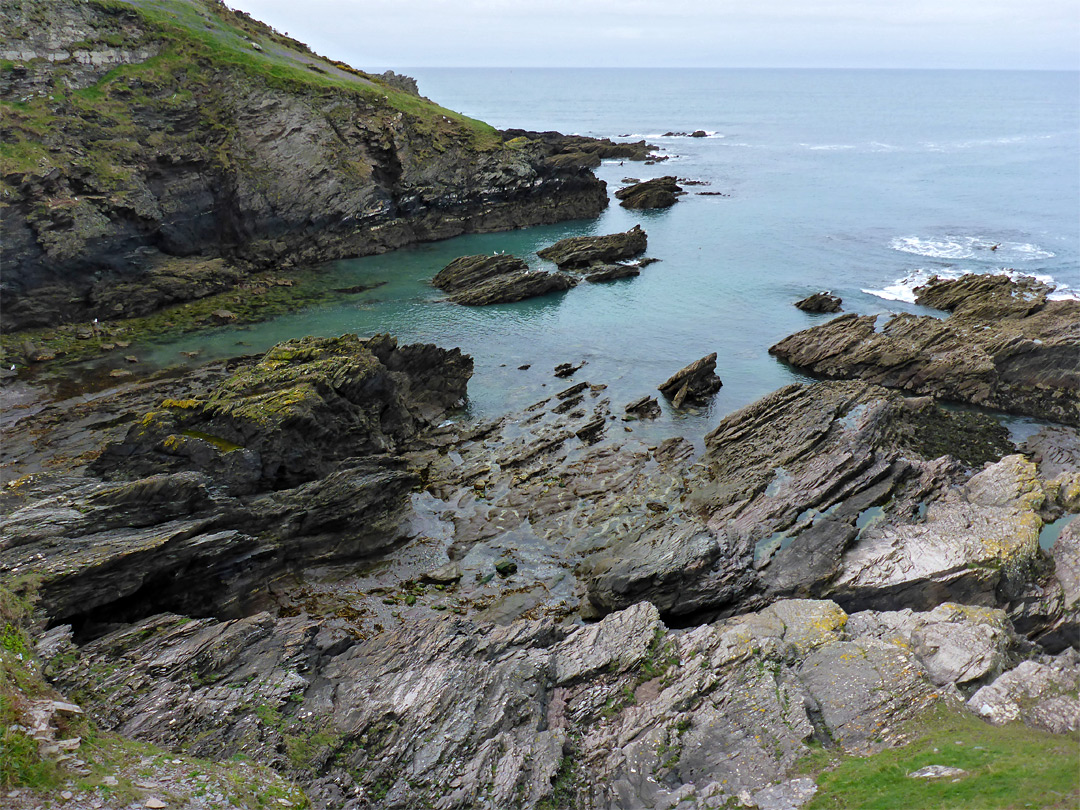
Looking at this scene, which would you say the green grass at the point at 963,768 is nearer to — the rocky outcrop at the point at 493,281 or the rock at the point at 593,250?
the rocky outcrop at the point at 493,281

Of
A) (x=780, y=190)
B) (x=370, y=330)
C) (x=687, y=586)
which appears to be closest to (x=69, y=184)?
(x=370, y=330)

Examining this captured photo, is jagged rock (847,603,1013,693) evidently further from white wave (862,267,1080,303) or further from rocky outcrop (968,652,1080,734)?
white wave (862,267,1080,303)

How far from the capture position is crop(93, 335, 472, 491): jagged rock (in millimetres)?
28594

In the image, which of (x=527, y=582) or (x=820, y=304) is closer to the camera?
(x=527, y=582)

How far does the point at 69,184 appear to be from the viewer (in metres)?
56.2

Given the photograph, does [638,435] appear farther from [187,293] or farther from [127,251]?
[127,251]

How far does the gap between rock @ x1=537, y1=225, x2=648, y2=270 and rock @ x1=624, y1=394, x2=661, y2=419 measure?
34505mm

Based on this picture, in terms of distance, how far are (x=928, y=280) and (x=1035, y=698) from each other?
5832 cm

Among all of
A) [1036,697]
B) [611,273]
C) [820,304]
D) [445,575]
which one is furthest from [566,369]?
[1036,697]

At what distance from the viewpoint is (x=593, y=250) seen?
2940 inches

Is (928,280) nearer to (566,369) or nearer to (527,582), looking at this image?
(566,369)

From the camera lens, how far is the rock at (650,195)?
9912cm

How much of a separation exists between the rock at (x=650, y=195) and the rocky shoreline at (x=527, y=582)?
217ft

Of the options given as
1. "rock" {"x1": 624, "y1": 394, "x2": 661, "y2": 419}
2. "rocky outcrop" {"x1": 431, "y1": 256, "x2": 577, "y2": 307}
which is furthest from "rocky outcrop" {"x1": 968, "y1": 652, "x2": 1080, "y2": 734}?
"rocky outcrop" {"x1": 431, "y1": 256, "x2": 577, "y2": 307}
